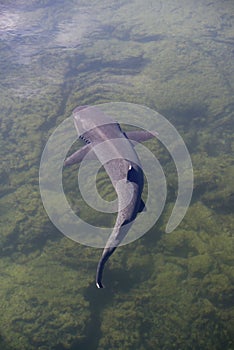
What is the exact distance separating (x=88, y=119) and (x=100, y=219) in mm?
1553

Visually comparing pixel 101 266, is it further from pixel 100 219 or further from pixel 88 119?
pixel 88 119

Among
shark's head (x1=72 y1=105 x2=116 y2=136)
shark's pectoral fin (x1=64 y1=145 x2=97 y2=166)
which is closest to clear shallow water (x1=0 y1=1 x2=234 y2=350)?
shark's pectoral fin (x1=64 y1=145 x2=97 y2=166)

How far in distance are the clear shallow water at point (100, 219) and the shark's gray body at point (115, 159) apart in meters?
0.52

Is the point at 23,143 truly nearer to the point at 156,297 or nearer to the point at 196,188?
the point at 196,188

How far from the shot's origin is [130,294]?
154 inches

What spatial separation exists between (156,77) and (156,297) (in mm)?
4616

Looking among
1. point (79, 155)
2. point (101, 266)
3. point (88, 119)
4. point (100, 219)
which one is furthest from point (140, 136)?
point (101, 266)

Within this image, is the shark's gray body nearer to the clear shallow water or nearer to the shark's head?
the shark's head

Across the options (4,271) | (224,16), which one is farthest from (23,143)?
(224,16)

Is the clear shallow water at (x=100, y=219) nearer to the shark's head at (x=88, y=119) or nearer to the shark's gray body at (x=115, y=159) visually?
the shark's gray body at (x=115, y=159)

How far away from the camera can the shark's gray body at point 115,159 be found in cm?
377

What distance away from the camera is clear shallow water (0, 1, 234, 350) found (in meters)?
3.71

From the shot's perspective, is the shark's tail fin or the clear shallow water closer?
the shark's tail fin

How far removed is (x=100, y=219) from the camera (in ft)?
15.0
